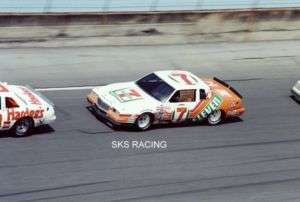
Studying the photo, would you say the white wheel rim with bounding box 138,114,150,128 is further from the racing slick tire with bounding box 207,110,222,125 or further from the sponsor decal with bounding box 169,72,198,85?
the racing slick tire with bounding box 207,110,222,125

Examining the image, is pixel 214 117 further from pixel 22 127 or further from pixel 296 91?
pixel 22 127

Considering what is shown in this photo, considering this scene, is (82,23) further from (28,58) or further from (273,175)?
(273,175)

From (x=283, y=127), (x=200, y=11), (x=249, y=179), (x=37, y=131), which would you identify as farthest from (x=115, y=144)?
(x=200, y=11)

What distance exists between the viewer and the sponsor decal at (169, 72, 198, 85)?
2290 cm

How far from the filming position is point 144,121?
21.8 m

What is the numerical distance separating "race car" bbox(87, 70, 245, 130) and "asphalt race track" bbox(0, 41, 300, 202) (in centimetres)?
35

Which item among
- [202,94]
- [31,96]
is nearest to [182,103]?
[202,94]

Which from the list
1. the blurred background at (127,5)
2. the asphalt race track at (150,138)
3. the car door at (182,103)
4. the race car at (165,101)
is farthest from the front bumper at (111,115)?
the blurred background at (127,5)

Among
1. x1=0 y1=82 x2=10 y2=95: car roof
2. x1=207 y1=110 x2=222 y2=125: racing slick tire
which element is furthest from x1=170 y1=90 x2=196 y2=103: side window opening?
x1=0 y1=82 x2=10 y2=95: car roof

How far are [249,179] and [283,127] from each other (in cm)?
412

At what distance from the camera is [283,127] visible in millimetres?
23469

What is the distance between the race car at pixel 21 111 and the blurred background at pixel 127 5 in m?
5.90

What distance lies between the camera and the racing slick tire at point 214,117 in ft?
75.2

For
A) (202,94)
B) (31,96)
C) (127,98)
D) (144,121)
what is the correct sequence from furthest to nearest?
(202,94)
(127,98)
(144,121)
(31,96)
